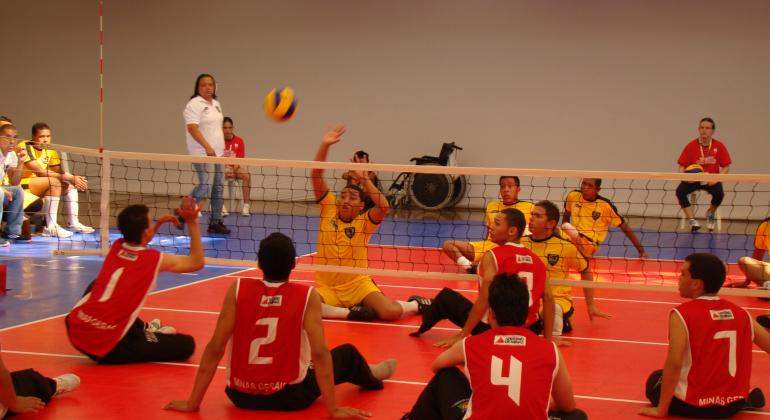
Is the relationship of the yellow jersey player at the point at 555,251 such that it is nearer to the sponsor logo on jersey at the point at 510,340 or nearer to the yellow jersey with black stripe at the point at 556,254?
the yellow jersey with black stripe at the point at 556,254

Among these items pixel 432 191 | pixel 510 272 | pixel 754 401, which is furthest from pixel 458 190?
pixel 754 401

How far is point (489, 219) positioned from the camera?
8.63 meters

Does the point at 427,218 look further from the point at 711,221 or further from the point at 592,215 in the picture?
the point at 592,215

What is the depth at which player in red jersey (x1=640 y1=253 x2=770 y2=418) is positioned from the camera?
15.3 feet

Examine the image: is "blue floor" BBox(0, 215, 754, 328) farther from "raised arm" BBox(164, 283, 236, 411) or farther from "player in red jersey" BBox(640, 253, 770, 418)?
"player in red jersey" BBox(640, 253, 770, 418)

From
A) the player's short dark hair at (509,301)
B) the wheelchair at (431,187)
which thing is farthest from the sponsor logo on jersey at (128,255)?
the wheelchair at (431,187)

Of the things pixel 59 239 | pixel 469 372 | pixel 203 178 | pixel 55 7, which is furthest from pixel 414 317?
pixel 55 7

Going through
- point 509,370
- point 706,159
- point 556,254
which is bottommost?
point 509,370

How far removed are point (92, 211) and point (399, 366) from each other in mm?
11367

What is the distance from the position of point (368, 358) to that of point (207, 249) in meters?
5.20

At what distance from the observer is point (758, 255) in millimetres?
8844

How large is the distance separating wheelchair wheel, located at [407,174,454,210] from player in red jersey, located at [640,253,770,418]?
11368mm

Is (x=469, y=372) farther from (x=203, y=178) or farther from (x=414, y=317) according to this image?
(x=203, y=178)

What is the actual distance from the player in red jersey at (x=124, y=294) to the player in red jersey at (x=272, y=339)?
1.04m
